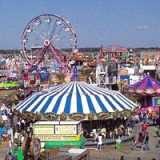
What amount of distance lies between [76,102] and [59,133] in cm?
281

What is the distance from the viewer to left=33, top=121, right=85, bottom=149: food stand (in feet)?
60.6

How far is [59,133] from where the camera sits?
1869 centimetres

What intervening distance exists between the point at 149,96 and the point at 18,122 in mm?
10485

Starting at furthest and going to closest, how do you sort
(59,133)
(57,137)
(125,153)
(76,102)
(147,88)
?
(147,88)
(76,102)
(125,153)
(59,133)
(57,137)

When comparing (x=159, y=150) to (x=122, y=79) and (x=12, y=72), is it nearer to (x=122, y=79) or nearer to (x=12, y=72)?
(x=122, y=79)

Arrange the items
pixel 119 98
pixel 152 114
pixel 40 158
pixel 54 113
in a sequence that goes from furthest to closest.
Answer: pixel 152 114
pixel 119 98
pixel 54 113
pixel 40 158

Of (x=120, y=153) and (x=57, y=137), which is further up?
(x=57, y=137)

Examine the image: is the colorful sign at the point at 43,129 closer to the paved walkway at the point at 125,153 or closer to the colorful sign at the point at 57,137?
the colorful sign at the point at 57,137

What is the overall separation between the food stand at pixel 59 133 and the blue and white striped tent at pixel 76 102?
186 centimetres

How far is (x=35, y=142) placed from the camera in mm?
11109

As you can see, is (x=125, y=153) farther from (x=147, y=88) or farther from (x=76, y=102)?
(x=147, y=88)

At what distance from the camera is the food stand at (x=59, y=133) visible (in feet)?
60.6

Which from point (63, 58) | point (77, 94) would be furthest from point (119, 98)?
point (63, 58)

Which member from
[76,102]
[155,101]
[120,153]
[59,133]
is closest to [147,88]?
[155,101]
